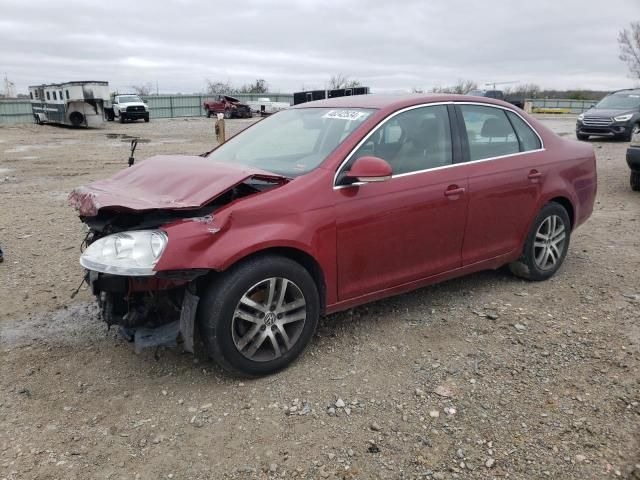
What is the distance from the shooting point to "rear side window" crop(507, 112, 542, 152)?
460 cm

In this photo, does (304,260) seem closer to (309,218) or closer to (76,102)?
(309,218)

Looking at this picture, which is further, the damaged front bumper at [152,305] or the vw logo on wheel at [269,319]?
the vw logo on wheel at [269,319]

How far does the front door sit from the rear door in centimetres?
16

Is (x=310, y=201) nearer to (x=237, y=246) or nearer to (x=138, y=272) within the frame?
(x=237, y=246)

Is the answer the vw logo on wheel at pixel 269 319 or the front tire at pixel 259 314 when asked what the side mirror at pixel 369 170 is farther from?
the vw logo on wheel at pixel 269 319

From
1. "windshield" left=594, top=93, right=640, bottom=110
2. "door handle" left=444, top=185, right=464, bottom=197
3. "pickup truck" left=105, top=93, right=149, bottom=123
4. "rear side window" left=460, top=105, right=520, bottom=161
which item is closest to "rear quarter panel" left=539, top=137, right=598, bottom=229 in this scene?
"rear side window" left=460, top=105, right=520, bottom=161

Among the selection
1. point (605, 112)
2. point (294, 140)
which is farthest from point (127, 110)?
point (294, 140)

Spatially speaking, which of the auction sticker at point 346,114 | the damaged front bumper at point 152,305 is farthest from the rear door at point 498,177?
the damaged front bumper at point 152,305

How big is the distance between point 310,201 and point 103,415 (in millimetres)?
1697

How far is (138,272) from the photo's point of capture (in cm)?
284

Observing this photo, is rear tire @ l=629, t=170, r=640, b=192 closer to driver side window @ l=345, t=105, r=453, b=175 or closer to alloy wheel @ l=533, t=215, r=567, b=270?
alloy wheel @ l=533, t=215, r=567, b=270

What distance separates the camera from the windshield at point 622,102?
17.3 m

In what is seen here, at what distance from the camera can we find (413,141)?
3910 millimetres

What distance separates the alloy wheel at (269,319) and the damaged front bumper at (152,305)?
0.28 metres
